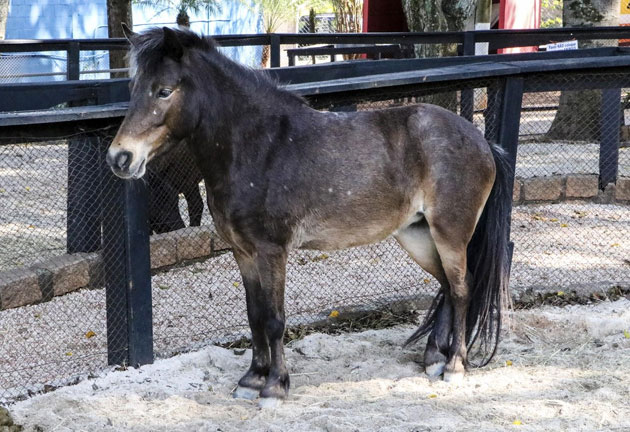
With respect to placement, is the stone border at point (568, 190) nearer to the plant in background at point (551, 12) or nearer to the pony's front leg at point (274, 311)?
the pony's front leg at point (274, 311)

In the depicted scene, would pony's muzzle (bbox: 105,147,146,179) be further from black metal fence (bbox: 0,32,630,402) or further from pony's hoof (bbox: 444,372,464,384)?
pony's hoof (bbox: 444,372,464,384)

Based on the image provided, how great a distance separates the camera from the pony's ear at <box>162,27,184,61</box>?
13.3 feet

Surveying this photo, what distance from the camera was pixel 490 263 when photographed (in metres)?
4.93

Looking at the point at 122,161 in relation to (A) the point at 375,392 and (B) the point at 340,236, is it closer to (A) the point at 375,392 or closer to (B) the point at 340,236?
(B) the point at 340,236

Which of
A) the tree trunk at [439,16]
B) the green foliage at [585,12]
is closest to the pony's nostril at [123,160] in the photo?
the tree trunk at [439,16]

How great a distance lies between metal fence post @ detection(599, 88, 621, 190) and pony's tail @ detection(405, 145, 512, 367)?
3.74m

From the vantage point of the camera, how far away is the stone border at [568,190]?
8711 mm

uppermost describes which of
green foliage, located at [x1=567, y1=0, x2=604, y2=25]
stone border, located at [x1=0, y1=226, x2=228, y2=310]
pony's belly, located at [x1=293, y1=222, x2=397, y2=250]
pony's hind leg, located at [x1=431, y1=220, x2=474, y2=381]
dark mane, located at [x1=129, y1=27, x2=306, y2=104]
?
green foliage, located at [x1=567, y1=0, x2=604, y2=25]

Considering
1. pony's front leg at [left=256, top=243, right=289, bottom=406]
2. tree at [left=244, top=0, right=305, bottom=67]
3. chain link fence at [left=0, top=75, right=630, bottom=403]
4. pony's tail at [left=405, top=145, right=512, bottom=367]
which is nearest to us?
pony's front leg at [left=256, top=243, right=289, bottom=406]

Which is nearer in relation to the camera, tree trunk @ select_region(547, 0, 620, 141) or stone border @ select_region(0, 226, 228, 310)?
stone border @ select_region(0, 226, 228, 310)

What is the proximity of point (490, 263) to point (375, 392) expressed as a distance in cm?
101

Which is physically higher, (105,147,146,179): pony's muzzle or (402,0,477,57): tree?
(402,0,477,57): tree

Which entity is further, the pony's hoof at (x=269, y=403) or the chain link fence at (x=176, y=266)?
the chain link fence at (x=176, y=266)

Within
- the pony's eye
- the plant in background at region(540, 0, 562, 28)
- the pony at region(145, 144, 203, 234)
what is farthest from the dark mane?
the plant in background at region(540, 0, 562, 28)
